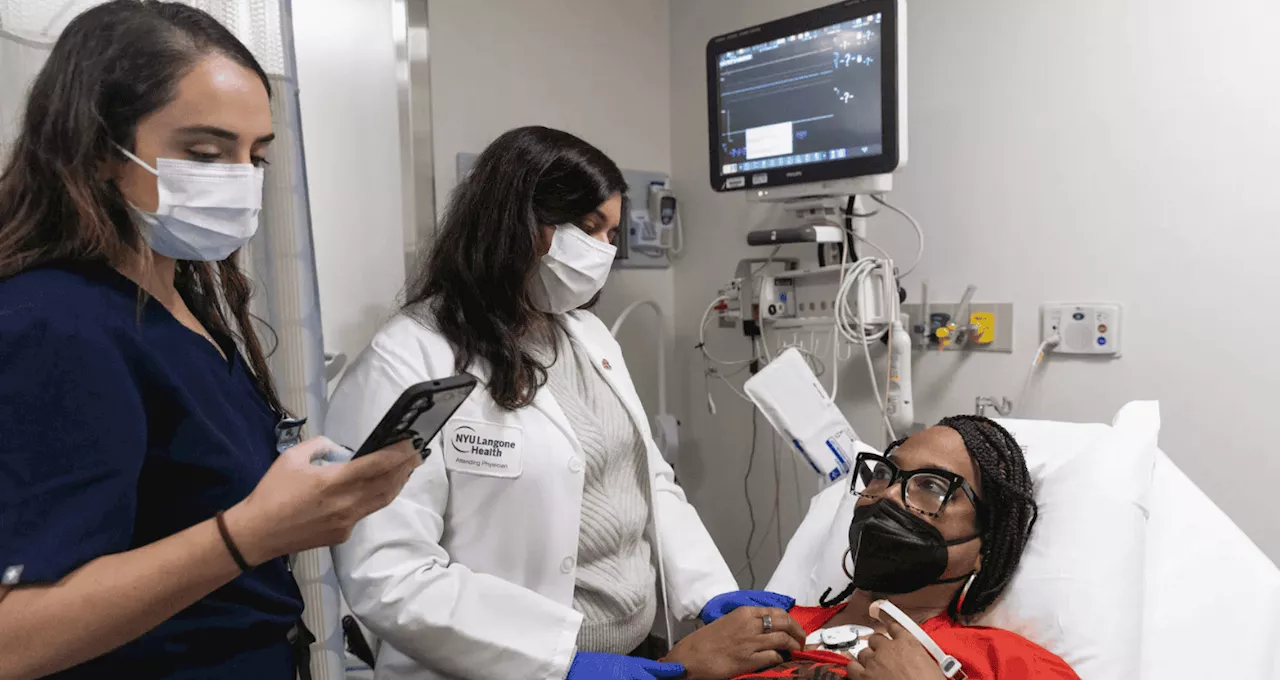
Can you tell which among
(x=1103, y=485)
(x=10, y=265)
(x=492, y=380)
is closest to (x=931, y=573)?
(x=1103, y=485)

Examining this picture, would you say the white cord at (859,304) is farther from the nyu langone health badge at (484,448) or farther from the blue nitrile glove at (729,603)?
the nyu langone health badge at (484,448)

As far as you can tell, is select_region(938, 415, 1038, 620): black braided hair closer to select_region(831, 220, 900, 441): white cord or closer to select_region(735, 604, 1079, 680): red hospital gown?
select_region(735, 604, 1079, 680): red hospital gown

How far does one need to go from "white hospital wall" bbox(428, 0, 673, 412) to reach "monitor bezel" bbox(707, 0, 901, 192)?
0.59m

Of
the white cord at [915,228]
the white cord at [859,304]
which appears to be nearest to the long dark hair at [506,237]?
the white cord at [859,304]

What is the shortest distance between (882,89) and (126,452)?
161 cm

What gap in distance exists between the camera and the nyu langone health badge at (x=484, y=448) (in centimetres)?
123

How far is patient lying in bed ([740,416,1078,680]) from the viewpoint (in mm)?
1220

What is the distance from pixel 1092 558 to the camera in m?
1.28

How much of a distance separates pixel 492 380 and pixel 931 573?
0.78m

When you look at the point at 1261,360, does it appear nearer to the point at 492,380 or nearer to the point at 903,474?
the point at 903,474

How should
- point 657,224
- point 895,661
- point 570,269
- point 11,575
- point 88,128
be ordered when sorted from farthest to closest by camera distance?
point 657,224, point 570,269, point 895,661, point 88,128, point 11,575

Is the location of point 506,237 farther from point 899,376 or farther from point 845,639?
point 899,376

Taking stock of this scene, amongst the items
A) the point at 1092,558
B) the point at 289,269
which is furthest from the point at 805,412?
the point at 289,269

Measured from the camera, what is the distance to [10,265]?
71 centimetres
